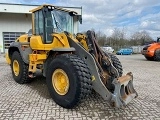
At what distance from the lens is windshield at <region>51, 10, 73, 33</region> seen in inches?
222

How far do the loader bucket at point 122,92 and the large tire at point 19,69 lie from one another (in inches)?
143

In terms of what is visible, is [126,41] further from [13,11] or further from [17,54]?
[17,54]

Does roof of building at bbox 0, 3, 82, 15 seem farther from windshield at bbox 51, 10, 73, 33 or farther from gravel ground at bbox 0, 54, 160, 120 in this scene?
gravel ground at bbox 0, 54, 160, 120

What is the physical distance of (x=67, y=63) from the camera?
4.39 metres

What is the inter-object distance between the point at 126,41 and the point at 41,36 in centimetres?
4473

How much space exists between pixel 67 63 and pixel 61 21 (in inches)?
77.2

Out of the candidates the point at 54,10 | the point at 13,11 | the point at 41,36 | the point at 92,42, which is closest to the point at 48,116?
the point at 92,42

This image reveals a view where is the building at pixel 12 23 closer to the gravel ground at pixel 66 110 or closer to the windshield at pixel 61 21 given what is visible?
the windshield at pixel 61 21

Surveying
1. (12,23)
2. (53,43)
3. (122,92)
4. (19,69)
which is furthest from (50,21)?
(12,23)

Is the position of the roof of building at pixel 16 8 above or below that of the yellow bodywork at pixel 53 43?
above

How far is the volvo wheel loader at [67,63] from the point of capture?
4.21m

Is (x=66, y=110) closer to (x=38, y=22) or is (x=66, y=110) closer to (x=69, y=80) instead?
(x=69, y=80)

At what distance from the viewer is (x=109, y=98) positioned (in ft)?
Answer: 13.4

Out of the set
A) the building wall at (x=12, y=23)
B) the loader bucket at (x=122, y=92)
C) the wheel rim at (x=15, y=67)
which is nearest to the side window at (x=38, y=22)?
the wheel rim at (x=15, y=67)
